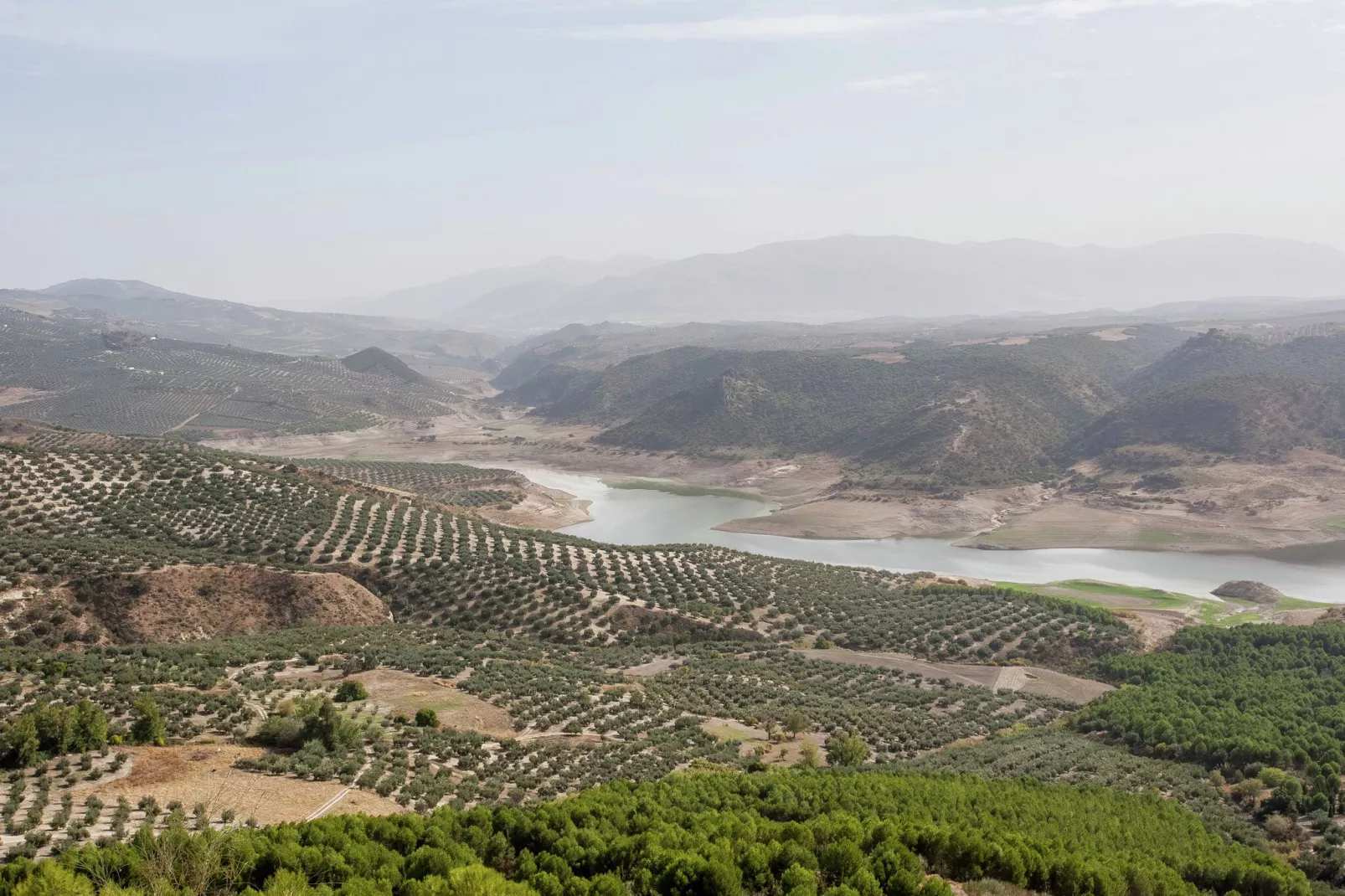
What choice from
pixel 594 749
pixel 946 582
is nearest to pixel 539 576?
pixel 594 749

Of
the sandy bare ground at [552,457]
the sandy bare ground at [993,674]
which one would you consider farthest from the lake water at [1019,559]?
the sandy bare ground at [993,674]

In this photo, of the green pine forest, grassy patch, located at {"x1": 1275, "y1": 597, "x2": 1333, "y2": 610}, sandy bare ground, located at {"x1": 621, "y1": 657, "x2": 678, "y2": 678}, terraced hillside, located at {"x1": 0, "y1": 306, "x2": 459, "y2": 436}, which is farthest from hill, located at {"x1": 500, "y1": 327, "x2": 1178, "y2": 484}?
sandy bare ground, located at {"x1": 621, "y1": 657, "x2": 678, "y2": 678}

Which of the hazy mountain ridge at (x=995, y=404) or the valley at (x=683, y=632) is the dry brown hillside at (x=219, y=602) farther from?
the hazy mountain ridge at (x=995, y=404)

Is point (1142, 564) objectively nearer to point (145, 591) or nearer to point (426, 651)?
point (426, 651)

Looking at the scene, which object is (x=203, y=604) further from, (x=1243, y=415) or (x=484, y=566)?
(x=1243, y=415)

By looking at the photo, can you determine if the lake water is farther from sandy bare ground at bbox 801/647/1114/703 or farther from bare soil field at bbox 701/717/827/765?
bare soil field at bbox 701/717/827/765
